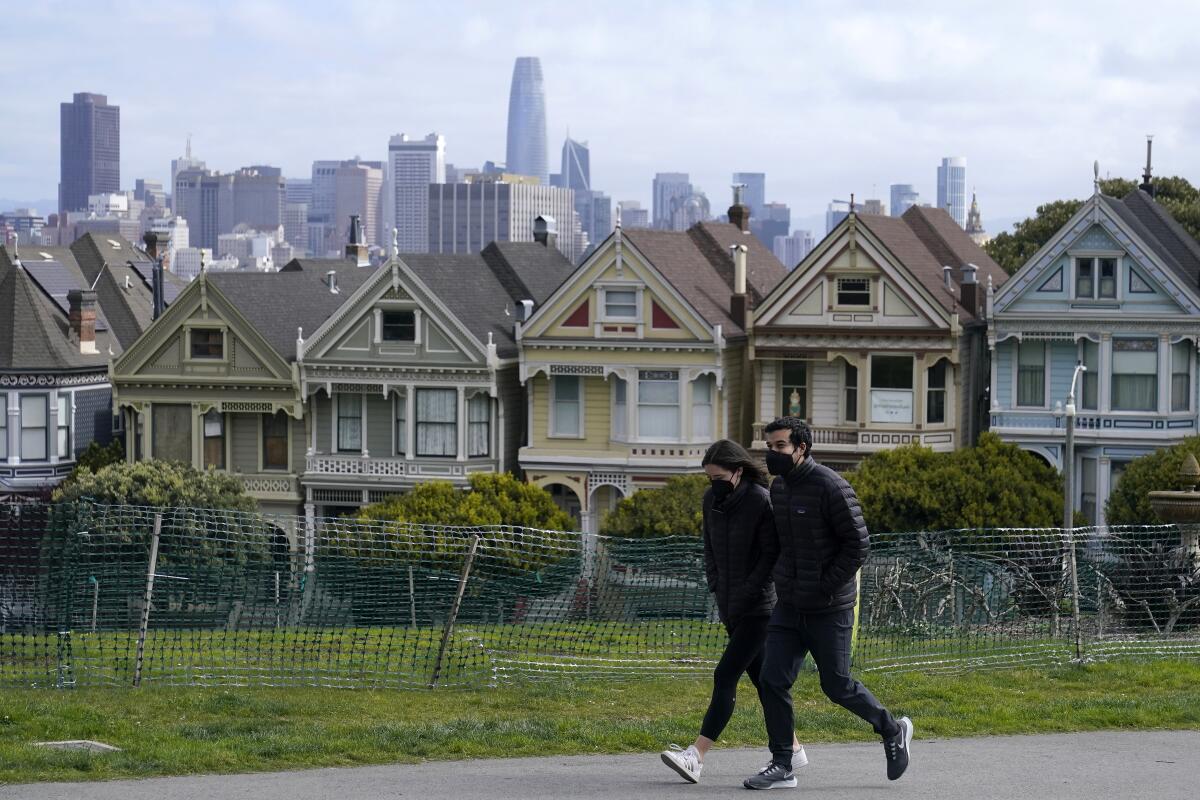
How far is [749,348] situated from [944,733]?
102 feet

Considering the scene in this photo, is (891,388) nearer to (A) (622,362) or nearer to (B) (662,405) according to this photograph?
(B) (662,405)

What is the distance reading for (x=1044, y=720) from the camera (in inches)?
609

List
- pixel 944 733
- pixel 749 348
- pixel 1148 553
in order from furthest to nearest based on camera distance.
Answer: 1. pixel 749 348
2. pixel 1148 553
3. pixel 944 733

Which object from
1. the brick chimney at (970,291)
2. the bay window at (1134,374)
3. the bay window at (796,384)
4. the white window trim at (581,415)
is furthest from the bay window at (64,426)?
the bay window at (1134,374)

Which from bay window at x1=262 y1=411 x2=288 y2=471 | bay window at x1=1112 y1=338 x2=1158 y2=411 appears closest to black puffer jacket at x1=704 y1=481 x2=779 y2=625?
bay window at x1=1112 y1=338 x2=1158 y2=411

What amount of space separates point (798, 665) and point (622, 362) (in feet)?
110

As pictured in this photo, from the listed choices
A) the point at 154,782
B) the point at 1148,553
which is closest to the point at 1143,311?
the point at 1148,553

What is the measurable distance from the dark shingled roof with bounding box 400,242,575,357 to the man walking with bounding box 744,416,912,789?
34539 millimetres

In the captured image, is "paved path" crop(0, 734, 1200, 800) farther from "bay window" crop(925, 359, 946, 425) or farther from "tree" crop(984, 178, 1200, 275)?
"tree" crop(984, 178, 1200, 275)

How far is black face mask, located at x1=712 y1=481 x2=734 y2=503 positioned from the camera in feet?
44.5

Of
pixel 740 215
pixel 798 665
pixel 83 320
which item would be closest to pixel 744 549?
pixel 798 665

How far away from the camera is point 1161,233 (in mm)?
45438

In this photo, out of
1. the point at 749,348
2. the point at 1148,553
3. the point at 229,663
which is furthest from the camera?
the point at 749,348

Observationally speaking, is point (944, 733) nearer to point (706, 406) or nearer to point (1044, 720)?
point (1044, 720)
